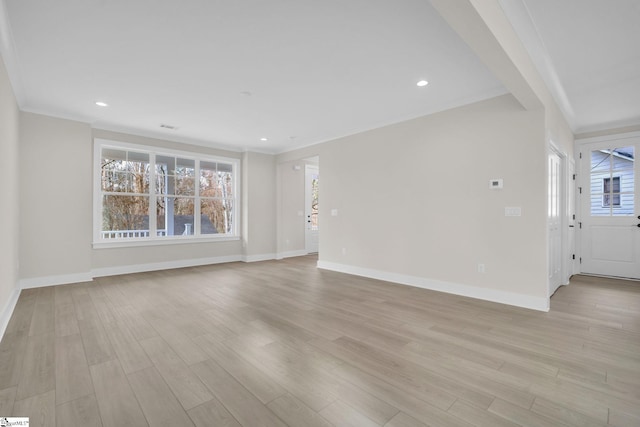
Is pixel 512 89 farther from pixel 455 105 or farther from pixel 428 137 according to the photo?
pixel 428 137

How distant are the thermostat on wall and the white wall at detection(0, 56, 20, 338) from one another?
18.0 ft

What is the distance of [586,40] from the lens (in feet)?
8.70

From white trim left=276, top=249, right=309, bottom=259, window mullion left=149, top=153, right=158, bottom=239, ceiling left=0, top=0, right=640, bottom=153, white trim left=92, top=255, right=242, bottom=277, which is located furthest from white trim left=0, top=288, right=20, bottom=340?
white trim left=276, top=249, right=309, bottom=259

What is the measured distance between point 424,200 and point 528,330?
2.14m

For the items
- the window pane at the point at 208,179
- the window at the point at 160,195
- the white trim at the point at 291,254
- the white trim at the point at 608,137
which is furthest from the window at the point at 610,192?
the window pane at the point at 208,179

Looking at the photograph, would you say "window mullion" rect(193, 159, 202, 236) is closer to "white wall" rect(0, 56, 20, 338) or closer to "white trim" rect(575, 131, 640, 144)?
"white wall" rect(0, 56, 20, 338)

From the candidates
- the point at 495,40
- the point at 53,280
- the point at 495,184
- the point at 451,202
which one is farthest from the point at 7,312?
the point at 495,184

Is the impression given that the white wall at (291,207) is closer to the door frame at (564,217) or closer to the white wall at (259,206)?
the white wall at (259,206)

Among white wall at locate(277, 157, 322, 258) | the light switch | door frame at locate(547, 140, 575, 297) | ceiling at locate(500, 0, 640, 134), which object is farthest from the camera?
white wall at locate(277, 157, 322, 258)

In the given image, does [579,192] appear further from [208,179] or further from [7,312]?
[7,312]

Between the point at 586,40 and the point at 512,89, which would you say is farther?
the point at 512,89

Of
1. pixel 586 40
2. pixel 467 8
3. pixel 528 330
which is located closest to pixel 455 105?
pixel 586 40

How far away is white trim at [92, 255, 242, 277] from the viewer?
5.24 metres

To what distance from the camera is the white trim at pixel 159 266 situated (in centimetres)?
524
